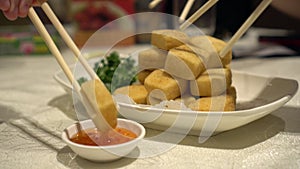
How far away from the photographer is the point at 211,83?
2.67ft

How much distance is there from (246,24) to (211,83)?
0.15 m

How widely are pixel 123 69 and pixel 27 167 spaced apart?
42 centimetres

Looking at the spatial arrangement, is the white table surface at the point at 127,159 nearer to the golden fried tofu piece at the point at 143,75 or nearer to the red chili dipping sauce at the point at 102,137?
the red chili dipping sauce at the point at 102,137

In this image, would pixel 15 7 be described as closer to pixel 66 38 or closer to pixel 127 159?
pixel 66 38

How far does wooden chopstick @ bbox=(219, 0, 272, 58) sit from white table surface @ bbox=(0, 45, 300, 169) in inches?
7.2

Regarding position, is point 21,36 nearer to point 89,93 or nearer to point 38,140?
point 38,140

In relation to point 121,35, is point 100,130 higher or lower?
higher

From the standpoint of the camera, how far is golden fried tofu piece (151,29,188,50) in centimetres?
86

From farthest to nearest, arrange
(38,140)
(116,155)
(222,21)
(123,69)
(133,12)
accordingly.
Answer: (133,12), (222,21), (123,69), (38,140), (116,155)

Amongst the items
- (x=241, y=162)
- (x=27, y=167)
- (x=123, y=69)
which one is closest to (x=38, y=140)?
(x=27, y=167)

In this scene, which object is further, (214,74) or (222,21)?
(222,21)

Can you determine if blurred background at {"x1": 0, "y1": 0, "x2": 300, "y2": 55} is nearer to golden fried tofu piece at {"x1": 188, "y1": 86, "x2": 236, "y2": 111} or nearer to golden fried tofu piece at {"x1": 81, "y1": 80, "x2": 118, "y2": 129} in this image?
golden fried tofu piece at {"x1": 188, "y1": 86, "x2": 236, "y2": 111}

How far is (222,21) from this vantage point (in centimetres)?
171

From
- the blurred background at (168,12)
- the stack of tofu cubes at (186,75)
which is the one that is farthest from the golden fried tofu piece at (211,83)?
the blurred background at (168,12)
